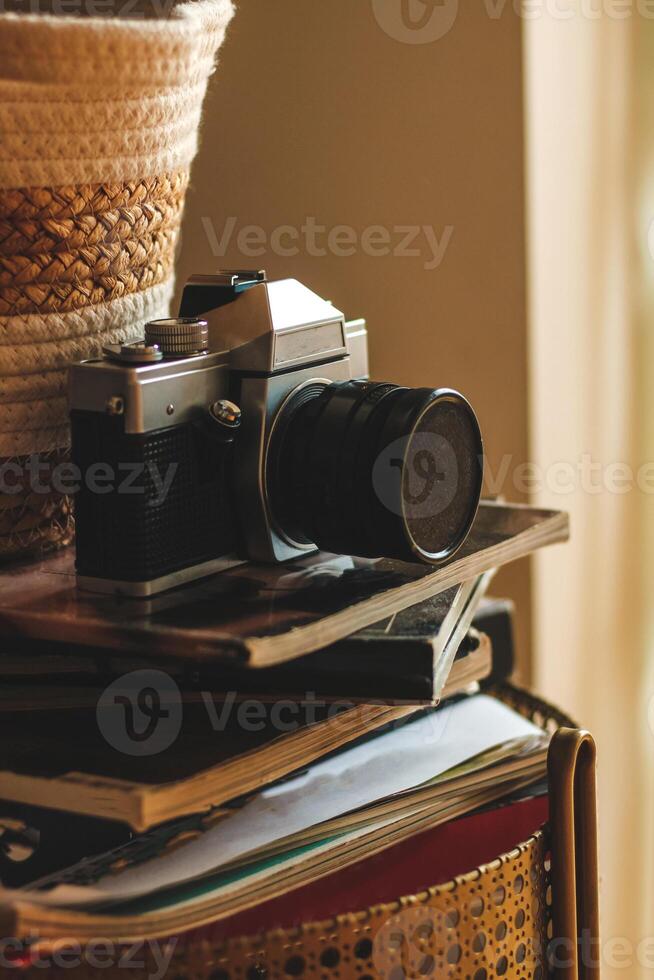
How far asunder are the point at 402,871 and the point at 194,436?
0.78ft

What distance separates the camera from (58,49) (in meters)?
0.51

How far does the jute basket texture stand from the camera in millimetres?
517

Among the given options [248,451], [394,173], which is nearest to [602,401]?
[394,173]

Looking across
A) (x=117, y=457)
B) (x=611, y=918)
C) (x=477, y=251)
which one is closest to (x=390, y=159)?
(x=477, y=251)

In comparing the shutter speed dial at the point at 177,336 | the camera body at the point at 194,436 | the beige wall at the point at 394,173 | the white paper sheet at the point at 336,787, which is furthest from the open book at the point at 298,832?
the beige wall at the point at 394,173

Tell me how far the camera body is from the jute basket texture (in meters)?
0.04

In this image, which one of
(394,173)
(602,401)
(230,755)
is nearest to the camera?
(230,755)

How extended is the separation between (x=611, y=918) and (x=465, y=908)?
0.58 meters

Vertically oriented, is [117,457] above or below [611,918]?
above

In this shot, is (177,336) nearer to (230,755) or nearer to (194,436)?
(194,436)

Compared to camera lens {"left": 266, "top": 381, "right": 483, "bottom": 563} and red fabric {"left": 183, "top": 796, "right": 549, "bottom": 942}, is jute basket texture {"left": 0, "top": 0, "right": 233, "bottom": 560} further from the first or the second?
red fabric {"left": 183, "top": 796, "right": 549, "bottom": 942}

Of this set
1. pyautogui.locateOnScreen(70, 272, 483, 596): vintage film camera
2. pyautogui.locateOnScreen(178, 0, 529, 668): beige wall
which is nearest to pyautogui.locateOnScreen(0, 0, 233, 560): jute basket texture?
pyautogui.locateOnScreen(70, 272, 483, 596): vintage film camera

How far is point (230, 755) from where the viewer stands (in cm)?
53

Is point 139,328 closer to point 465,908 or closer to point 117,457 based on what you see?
point 117,457
